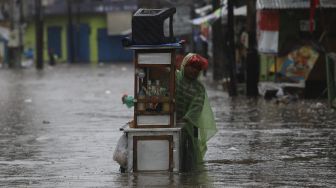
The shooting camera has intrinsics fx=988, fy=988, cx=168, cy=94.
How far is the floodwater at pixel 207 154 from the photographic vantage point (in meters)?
10.7

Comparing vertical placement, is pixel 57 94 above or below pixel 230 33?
below

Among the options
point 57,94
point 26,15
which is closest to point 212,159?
point 57,94

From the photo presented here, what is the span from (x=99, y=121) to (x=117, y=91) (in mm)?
11534

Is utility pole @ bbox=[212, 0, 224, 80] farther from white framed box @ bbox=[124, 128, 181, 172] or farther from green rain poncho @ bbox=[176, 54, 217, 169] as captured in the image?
white framed box @ bbox=[124, 128, 181, 172]

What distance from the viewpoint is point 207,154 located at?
13.2 m

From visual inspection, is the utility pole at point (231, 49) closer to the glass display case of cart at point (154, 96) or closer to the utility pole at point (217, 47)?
the utility pole at point (217, 47)

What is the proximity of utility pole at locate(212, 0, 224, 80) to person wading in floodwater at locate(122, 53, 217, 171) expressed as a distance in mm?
23598

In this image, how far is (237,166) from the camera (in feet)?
38.9

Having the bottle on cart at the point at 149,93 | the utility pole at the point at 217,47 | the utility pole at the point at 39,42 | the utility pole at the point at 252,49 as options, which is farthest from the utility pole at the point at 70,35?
the bottle on cart at the point at 149,93

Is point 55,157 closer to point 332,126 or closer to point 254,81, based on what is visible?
point 332,126

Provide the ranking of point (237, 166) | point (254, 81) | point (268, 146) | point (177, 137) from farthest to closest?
point (254, 81) → point (268, 146) → point (237, 166) → point (177, 137)

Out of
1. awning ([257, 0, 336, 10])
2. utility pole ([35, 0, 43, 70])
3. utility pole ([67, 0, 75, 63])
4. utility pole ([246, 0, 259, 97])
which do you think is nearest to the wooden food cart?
awning ([257, 0, 336, 10])

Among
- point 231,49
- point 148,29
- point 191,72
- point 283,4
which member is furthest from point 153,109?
point 231,49

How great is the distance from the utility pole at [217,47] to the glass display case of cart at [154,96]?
948 inches
